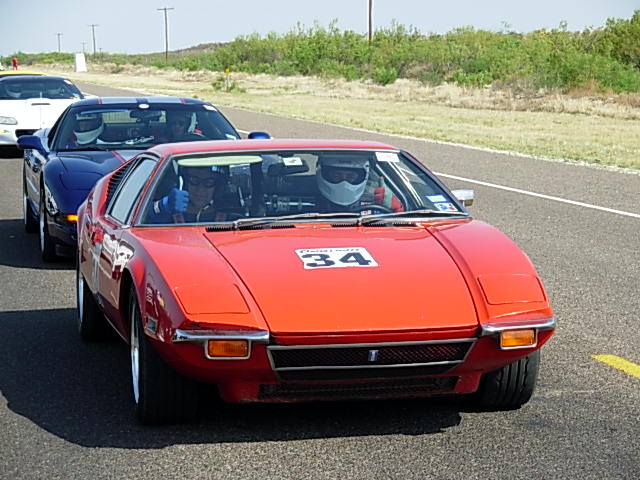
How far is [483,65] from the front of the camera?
208 feet

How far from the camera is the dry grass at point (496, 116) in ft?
79.3

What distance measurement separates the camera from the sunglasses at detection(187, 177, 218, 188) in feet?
20.9

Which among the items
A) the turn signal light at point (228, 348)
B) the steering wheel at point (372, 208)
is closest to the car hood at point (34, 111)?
the steering wheel at point (372, 208)

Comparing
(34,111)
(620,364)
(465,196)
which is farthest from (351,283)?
(34,111)

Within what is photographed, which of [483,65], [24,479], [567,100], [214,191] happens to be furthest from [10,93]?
[483,65]

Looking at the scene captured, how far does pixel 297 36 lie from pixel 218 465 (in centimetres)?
9575

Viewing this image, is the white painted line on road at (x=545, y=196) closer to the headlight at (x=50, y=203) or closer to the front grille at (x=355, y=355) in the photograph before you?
the headlight at (x=50, y=203)

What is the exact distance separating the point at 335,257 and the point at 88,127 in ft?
20.4

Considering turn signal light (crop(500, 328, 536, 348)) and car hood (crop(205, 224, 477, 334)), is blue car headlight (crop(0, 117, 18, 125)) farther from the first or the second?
turn signal light (crop(500, 328, 536, 348))

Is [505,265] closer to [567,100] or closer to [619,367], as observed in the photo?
[619,367]

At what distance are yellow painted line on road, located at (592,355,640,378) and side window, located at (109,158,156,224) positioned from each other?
257cm

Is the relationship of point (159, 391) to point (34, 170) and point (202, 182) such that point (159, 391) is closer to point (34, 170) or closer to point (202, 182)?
point (202, 182)

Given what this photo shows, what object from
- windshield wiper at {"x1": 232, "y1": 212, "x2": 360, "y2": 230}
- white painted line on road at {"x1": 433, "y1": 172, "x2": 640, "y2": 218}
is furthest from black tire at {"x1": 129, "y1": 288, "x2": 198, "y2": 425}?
white painted line on road at {"x1": 433, "y1": 172, "x2": 640, "y2": 218}

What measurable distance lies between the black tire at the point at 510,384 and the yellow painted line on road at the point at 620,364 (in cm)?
108
